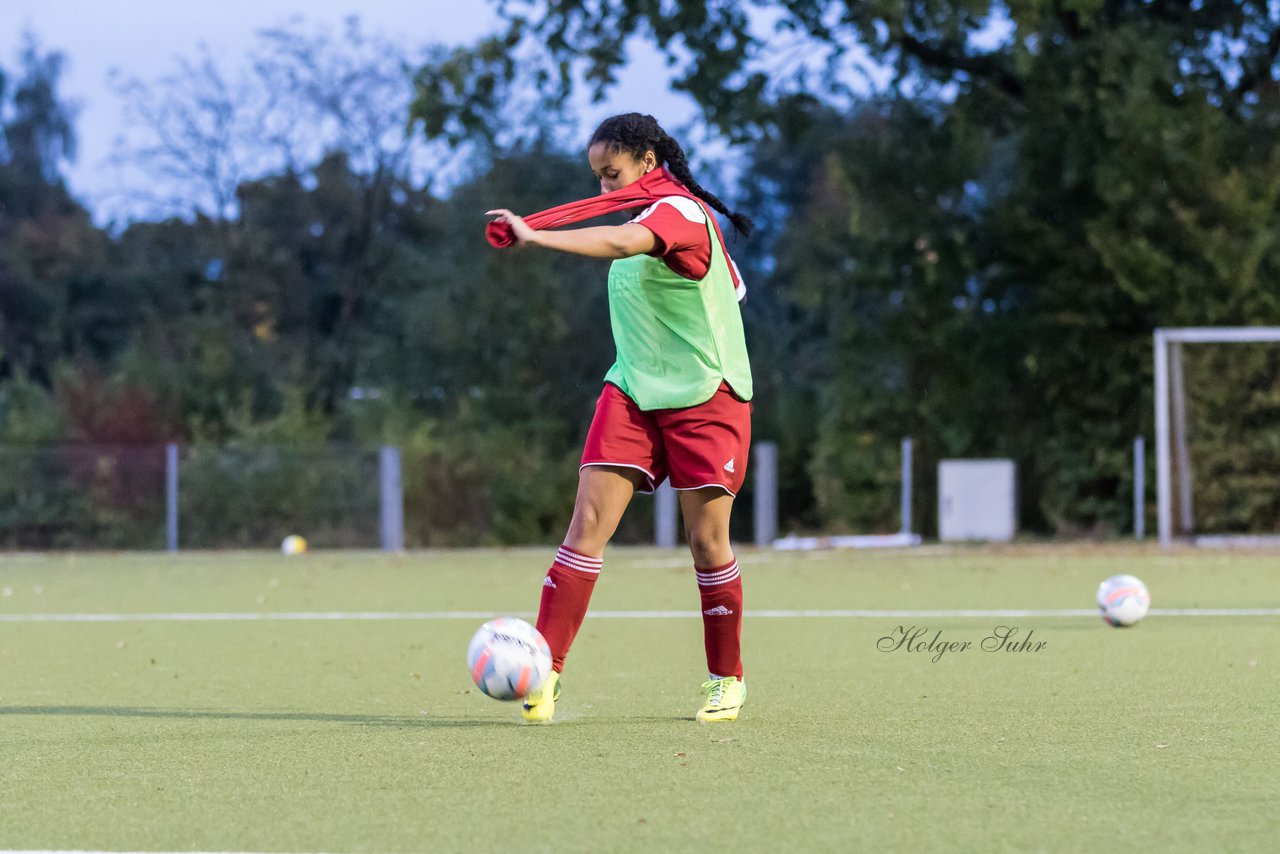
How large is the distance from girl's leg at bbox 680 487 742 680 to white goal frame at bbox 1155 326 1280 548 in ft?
43.0

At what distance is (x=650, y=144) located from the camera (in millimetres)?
5602

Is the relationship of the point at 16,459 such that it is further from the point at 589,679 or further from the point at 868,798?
the point at 868,798

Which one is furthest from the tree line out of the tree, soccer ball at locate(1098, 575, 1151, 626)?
soccer ball at locate(1098, 575, 1151, 626)

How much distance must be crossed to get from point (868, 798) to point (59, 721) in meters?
2.93

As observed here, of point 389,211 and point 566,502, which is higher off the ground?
point 389,211

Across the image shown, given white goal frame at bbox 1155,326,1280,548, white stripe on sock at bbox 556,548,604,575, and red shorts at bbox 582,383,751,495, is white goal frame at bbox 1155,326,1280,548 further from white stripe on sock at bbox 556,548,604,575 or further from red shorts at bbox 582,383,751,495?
white stripe on sock at bbox 556,548,604,575

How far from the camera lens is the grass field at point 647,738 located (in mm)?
3744

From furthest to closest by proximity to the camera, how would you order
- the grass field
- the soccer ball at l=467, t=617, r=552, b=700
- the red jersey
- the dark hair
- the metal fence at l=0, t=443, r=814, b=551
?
1. the metal fence at l=0, t=443, r=814, b=551
2. the dark hair
3. the soccer ball at l=467, t=617, r=552, b=700
4. the red jersey
5. the grass field

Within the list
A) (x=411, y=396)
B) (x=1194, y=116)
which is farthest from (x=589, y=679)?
(x=411, y=396)

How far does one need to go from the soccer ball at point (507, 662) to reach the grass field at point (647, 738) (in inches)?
5.9

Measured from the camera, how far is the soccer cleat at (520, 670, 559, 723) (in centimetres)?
544

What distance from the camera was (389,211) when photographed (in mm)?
39625
